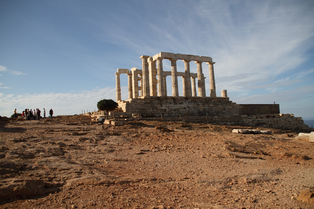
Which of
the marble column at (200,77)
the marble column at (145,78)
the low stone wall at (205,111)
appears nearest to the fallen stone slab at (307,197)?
the low stone wall at (205,111)

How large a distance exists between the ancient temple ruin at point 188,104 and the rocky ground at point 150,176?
13.6 metres

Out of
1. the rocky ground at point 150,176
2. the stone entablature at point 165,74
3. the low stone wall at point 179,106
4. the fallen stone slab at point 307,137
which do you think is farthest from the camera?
the stone entablature at point 165,74

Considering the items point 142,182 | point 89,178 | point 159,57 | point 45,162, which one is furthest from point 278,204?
point 159,57

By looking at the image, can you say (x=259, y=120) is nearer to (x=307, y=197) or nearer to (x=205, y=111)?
(x=205, y=111)

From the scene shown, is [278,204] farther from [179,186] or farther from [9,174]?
[9,174]

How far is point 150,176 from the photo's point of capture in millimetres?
5832

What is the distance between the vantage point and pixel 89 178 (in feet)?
16.7

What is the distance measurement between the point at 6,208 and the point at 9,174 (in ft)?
4.64

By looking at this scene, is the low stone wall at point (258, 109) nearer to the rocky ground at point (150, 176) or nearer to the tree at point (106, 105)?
the tree at point (106, 105)

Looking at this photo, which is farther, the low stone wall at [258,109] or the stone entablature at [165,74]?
the low stone wall at [258,109]

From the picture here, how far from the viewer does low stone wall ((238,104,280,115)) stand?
3109 centimetres

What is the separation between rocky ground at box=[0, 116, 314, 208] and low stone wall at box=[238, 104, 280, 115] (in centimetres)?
2240

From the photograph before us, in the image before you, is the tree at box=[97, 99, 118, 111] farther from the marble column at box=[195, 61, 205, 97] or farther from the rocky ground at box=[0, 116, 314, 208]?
the rocky ground at box=[0, 116, 314, 208]

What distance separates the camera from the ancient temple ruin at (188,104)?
24062 millimetres
